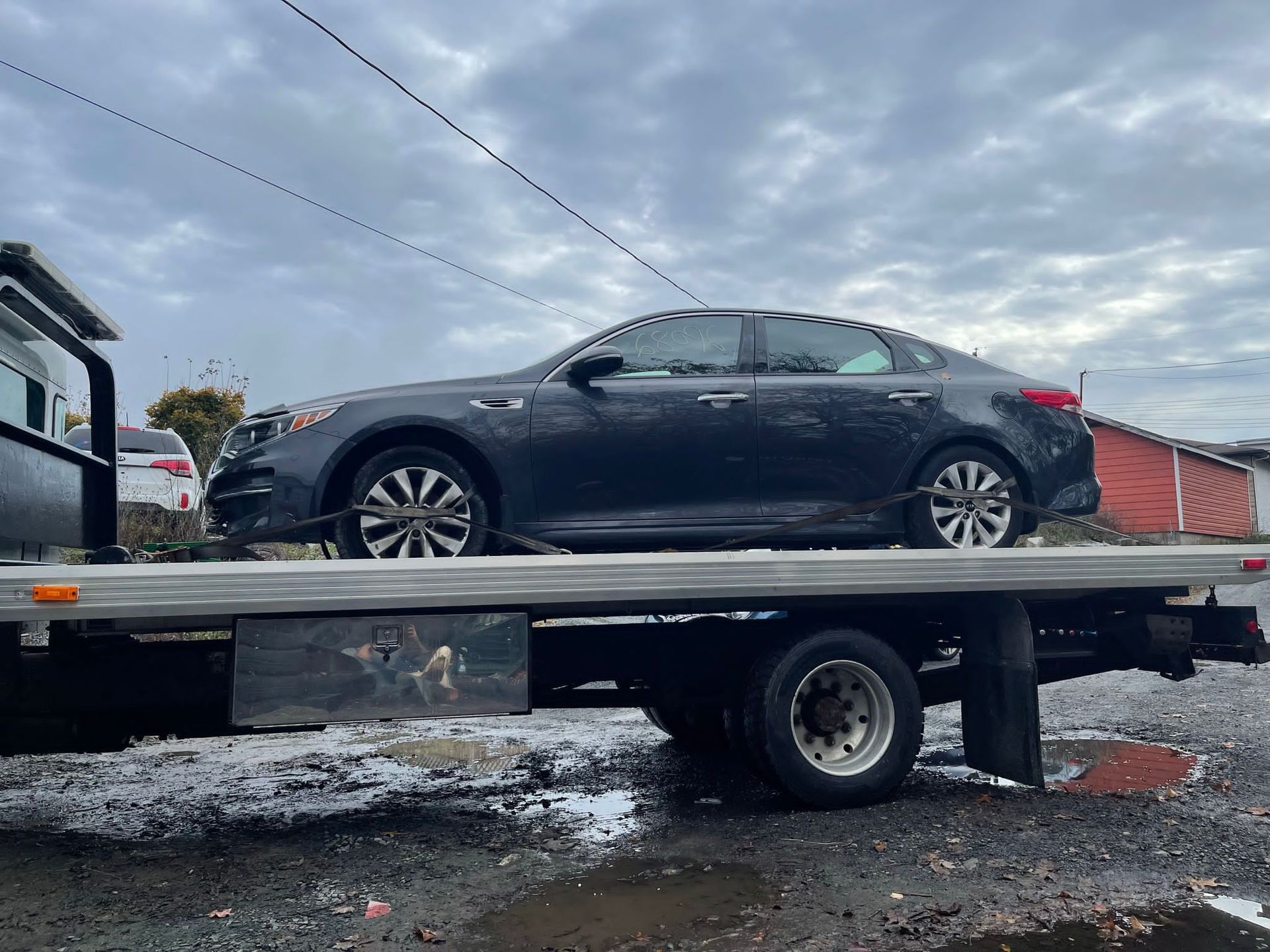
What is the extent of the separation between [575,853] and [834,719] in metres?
1.35

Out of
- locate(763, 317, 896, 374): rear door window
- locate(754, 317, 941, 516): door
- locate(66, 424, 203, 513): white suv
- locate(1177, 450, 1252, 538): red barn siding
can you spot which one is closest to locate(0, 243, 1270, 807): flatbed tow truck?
locate(754, 317, 941, 516): door

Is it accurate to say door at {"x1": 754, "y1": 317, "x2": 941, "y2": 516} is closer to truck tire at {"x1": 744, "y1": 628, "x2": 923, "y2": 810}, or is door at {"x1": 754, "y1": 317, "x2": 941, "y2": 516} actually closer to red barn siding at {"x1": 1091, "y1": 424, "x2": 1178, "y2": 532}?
truck tire at {"x1": 744, "y1": 628, "x2": 923, "y2": 810}

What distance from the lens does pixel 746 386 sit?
5344 millimetres

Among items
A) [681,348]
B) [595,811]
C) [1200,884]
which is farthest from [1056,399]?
[595,811]

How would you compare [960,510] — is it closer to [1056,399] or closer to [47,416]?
[1056,399]

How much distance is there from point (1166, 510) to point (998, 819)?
81.2 feet

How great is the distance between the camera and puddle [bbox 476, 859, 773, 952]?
3.36 metres

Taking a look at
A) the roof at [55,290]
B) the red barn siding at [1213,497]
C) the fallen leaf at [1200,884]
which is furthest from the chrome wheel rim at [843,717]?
the red barn siding at [1213,497]

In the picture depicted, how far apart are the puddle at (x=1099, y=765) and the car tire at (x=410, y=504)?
2.93m

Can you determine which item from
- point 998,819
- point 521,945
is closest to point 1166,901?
point 998,819

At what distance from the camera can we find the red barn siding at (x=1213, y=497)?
2662 centimetres

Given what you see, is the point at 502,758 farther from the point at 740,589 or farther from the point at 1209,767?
the point at 1209,767

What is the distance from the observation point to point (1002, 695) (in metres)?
5.01

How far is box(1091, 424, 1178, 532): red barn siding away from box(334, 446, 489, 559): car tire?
23.9 m
